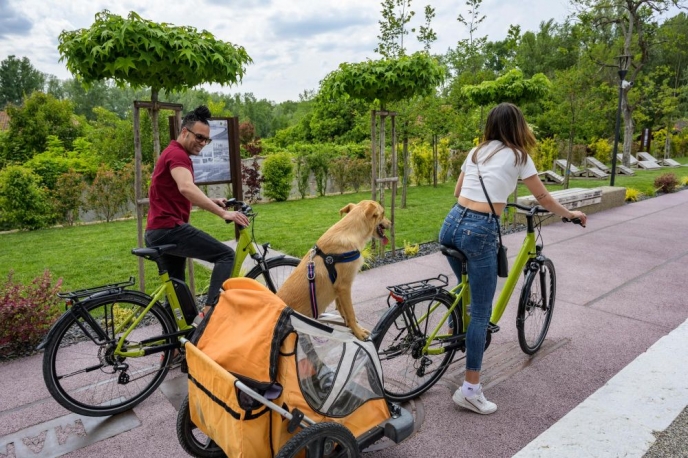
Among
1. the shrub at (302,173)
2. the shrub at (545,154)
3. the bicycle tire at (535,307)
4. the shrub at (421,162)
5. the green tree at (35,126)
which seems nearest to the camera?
the bicycle tire at (535,307)

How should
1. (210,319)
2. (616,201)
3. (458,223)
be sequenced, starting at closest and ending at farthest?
(210,319), (458,223), (616,201)

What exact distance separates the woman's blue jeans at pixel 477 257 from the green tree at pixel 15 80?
6954 cm

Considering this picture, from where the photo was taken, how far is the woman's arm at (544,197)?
→ 313 centimetres

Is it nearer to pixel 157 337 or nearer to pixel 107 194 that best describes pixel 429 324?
pixel 157 337

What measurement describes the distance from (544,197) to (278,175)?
1256 cm

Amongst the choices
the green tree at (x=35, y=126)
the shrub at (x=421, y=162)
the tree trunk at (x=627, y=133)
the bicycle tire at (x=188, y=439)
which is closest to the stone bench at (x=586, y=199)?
the shrub at (x=421, y=162)

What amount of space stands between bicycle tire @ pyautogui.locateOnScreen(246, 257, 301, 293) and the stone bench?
7032 mm

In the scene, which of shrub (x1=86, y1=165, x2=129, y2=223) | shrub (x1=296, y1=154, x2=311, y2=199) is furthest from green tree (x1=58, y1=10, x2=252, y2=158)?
shrub (x1=296, y1=154, x2=311, y2=199)

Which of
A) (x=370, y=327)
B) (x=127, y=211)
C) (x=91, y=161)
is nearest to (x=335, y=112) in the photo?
(x=91, y=161)

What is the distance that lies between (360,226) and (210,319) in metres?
1.39

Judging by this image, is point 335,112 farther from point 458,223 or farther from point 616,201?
point 458,223

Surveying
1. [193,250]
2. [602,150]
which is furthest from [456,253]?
[602,150]

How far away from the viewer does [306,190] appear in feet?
53.7

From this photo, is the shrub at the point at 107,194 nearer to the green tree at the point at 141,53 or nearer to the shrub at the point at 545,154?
the green tree at the point at 141,53
